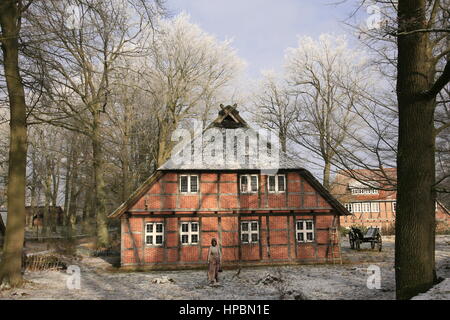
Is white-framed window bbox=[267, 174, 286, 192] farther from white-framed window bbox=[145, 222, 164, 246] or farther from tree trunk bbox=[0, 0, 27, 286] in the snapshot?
tree trunk bbox=[0, 0, 27, 286]

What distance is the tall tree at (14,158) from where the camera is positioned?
422 inches

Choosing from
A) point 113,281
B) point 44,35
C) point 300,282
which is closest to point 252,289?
point 300,282

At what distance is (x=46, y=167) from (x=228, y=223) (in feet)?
93.1

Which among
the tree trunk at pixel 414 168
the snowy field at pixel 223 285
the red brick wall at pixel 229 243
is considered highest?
the tree trunk at pixel 414 168

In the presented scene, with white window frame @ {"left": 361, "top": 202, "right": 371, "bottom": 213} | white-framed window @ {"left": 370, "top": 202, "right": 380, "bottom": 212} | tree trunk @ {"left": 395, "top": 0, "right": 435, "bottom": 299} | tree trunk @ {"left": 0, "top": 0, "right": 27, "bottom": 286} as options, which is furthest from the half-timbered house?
white-framed window @ {"left": 370, "top": 202, "right": 380, "bottom": 212}

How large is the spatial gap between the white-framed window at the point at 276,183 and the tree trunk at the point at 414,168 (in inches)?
509

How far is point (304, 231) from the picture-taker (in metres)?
19.3

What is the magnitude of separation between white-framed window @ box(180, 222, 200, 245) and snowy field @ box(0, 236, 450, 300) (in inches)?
78.8

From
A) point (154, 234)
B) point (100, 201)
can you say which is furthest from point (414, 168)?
point (100, 201)

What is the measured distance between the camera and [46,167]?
3975 cm

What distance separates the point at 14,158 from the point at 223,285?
7.80 metres

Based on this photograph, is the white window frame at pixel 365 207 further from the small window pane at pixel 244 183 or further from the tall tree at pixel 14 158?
the tall tree at pixel 14 158

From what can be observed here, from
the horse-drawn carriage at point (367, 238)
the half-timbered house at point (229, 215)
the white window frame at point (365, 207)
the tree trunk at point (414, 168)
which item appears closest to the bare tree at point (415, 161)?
the tree trunk at point (414, 168)

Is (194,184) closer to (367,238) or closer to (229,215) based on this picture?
(229,215)
